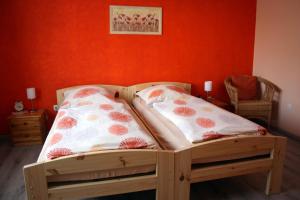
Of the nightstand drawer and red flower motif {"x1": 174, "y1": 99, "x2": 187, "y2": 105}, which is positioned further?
the nightstand drawer

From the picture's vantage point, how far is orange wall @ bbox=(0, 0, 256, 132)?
3.19m

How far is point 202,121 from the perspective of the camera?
2191mm

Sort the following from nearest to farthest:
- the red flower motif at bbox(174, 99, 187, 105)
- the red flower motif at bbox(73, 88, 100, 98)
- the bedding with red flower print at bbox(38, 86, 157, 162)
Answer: the bedding with red flower print at bbox(38, 86, 157, 162) < the red flower motif at bbox(174, 99, 187, 105) < the red flower motif at bbox(73, 88, 100, 98)

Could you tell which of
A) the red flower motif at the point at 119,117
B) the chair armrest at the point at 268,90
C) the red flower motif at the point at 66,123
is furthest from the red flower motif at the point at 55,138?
the chair armrest at the point at 268,90

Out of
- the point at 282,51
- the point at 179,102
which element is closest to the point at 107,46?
the point at 179,102

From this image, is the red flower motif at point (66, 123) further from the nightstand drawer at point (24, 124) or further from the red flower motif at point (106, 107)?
the nightstand drawer at point (24, 124)

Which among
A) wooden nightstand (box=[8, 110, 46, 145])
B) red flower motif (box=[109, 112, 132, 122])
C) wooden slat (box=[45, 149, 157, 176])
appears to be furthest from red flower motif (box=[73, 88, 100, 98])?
wooden slat (box=[45, 149, 157, 176])

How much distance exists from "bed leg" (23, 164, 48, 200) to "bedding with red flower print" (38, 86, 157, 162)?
104mm

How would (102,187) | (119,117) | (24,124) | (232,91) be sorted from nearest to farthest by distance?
(102,187) < (119,117) < (24,124) < (232,91)

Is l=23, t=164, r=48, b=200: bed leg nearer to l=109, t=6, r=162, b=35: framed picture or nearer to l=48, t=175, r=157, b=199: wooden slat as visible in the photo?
l=48, t=175, r=157, b=199: wooden slat

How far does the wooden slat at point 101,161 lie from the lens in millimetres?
1587

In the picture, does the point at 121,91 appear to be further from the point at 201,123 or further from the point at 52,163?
the point at 52,163

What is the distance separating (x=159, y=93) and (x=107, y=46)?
3.25ft

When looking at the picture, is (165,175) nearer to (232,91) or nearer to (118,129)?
(118,129)
